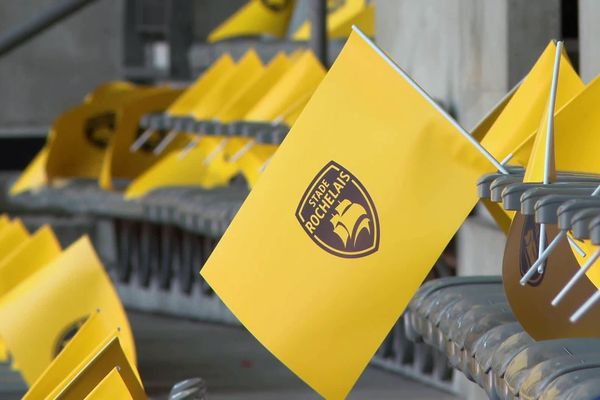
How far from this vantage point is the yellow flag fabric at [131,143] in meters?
11.4

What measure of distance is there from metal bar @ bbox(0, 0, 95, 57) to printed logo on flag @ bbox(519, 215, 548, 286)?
9221 millimetres

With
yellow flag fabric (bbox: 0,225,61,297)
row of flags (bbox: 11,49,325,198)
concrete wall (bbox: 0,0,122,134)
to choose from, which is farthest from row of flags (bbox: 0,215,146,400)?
concrete wall (bbox: 0,0,122,134)

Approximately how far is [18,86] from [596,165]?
15.7 m

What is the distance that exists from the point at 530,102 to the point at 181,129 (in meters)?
5.56

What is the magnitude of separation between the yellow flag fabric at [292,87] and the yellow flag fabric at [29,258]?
1651 millimetres

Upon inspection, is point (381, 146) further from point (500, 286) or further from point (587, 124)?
point (500, 286)

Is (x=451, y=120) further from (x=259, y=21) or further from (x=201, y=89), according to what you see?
(x=259, y=21)

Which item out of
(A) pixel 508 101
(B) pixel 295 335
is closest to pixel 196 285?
(A) pixel 508 101

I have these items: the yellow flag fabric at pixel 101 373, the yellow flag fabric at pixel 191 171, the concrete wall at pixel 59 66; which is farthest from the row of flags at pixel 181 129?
the concrete wall at pixel 59 66

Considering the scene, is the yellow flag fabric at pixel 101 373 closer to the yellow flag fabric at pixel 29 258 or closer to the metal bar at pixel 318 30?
the yellow flag fabric at pixel 29 258

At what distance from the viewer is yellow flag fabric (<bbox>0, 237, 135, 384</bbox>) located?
22.6ft

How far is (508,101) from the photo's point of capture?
203 inches

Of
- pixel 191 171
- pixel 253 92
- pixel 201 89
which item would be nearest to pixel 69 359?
pixel 253 92

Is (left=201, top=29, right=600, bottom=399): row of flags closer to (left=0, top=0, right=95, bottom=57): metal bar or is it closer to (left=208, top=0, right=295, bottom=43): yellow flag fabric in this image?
(left=0, top=0, right=95, bottom=57): metal bar
